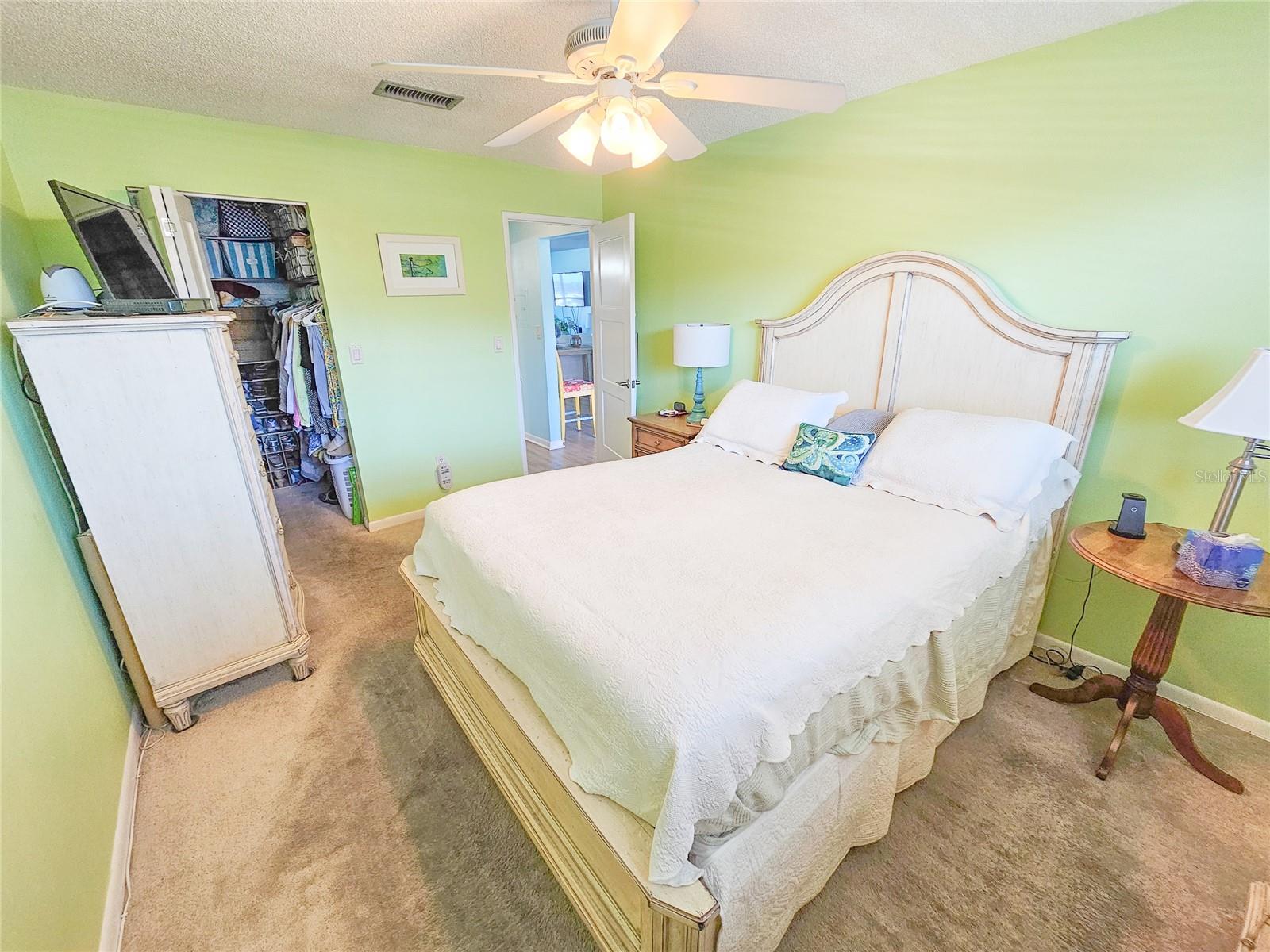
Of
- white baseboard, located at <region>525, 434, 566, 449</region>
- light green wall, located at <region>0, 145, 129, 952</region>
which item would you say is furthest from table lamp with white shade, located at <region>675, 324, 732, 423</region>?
light green wall, located at <region>0, 145, 129, 952</region>

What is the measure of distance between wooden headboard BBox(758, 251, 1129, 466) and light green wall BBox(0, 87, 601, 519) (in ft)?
6.83

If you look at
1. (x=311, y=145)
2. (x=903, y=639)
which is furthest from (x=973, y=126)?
(x=311, y=145)

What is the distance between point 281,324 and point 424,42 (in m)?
2.54

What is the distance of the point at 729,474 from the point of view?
226cm

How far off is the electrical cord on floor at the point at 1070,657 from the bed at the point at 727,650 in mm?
149

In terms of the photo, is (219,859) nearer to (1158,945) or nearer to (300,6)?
(1158,945)

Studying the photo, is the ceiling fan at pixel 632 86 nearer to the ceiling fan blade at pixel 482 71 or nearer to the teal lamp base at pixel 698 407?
the ceiling fan blade at pixel 482 71

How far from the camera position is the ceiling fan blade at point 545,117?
4.98 ft

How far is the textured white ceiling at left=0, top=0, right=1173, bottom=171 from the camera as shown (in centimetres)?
163

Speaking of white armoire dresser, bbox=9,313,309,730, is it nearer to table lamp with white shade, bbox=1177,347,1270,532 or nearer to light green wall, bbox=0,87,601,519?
light green wall, bbox=0,87,601,519

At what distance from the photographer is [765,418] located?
254cm

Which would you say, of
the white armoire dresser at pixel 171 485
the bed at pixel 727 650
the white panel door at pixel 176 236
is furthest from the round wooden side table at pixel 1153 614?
the white panel door at pixel 176 236

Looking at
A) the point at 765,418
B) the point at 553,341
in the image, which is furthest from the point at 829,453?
the point at 553,341

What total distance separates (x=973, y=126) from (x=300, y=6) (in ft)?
8.17
